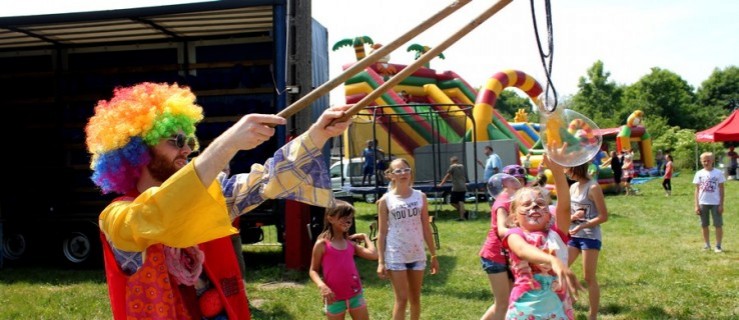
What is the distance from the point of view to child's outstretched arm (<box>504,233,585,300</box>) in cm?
322

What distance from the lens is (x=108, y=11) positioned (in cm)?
949

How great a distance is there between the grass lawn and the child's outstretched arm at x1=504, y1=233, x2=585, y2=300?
333 cm

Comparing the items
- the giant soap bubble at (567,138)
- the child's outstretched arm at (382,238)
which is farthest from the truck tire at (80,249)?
the giant soap bubble at (567,138)

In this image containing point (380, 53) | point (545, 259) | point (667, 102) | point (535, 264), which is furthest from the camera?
point (667, 102)

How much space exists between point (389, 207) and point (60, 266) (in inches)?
255

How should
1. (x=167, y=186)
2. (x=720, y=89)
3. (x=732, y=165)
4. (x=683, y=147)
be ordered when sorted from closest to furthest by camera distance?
1. (x=167, y=186)
2. (x=732, y=165)
3. (x=683, y=147)
4. (x=720, y=89)

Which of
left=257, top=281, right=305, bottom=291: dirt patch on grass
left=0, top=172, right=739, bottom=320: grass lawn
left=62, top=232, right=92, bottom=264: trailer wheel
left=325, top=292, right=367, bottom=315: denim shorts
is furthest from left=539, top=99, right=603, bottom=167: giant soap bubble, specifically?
left=62, top=232, right=92, bottom=264: trailer wheel

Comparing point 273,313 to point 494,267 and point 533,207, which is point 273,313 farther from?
point 533,207

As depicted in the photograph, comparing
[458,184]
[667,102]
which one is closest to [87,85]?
[458,184]

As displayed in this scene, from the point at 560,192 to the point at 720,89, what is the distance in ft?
274

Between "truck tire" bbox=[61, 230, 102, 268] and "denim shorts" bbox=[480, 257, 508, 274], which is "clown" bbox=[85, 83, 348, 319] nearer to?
"denim shorts" bbox=[480, 257, 508, 274]

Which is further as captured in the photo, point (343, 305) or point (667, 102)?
point (667, 102)

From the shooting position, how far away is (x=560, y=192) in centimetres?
438

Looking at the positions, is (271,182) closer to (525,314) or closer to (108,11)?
(525,314)
